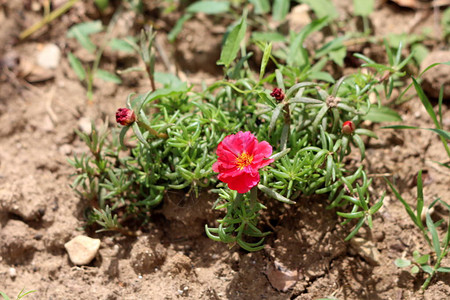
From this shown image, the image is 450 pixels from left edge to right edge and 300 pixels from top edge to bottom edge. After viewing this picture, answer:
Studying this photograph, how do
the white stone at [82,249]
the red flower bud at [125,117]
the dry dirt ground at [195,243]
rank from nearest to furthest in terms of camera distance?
the red flower bud at [125,117] → the dry dirt ground at [195,243] → the white stone at [82,249]

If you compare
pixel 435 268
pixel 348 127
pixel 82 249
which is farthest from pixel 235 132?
pixel 435 268

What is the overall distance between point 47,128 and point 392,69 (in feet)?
8.89

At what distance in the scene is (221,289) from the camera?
294 cm

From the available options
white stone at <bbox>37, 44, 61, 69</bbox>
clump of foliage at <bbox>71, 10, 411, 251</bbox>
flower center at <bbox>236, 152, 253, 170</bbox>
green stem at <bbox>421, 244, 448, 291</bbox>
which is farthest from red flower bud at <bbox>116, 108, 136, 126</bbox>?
green stem at <bbox>421, 244, 448, 291</bbox>

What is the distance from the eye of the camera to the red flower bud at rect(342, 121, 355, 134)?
9.45ft

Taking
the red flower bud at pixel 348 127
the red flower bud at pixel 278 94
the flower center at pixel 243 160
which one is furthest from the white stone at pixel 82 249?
the red flower bud at pixel 348 127

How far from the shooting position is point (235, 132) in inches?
121

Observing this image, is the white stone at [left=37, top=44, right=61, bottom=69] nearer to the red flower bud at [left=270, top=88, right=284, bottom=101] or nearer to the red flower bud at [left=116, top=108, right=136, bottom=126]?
the red flower bud at [left=116, top=108, right=136, bottom=126]

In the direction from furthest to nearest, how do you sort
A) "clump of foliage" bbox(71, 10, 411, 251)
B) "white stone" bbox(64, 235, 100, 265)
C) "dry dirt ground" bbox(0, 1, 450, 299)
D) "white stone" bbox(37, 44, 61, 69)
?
"white stone" bbox(37, 44, 61, 69) < "white stone" bbox(64, 235, 100, 265) < "dry dirt ground" bbox(0, 1, 450, 299) < "clump of foliage" bbox(71, 10, 411, 251)

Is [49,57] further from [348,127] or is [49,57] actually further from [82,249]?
[348,127]

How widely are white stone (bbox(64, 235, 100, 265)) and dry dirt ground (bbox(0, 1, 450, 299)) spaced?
53mm

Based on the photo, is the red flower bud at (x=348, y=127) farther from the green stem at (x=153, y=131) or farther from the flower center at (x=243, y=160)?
the green stem at (x=153, y=131)

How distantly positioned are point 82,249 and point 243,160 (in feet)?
4.32

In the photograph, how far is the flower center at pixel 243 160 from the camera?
101 inches
